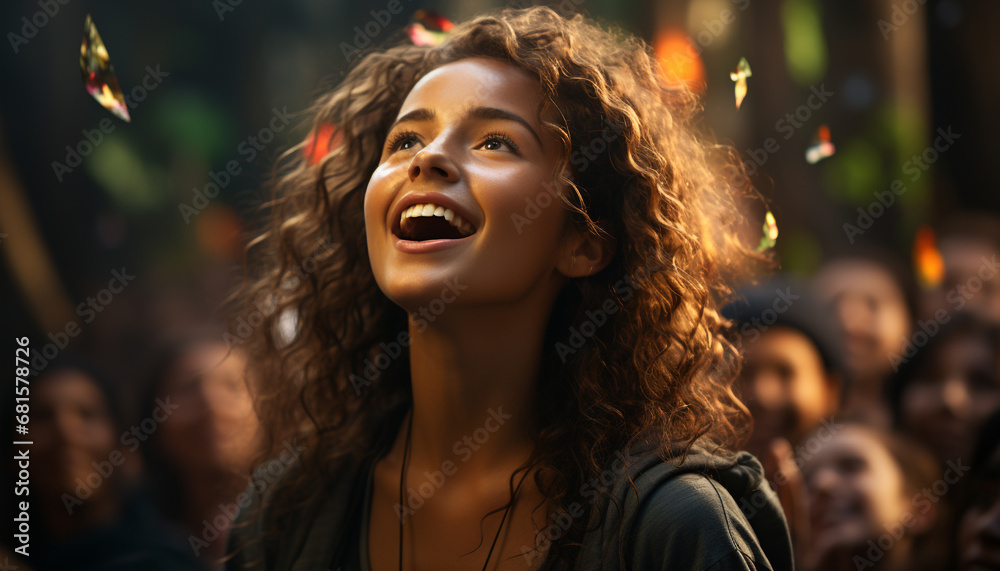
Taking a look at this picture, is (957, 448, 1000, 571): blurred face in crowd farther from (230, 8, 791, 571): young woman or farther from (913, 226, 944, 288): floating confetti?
(913, 226, 944, 288): floating confetti

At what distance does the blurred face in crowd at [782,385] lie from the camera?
190 centimetres

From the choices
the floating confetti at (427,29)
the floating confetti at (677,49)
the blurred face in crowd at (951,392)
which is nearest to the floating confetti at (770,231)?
the floating confetti at (427,29)

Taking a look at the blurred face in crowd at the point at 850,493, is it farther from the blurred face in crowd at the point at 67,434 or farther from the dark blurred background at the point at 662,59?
the blurred face in crowd at the point at 67,434

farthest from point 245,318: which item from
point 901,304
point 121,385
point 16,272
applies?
point 901,304

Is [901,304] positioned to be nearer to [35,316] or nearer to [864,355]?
[864,355]

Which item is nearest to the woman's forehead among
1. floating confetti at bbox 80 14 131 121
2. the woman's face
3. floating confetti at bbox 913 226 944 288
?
the woman's face

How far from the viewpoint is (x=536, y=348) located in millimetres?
1325

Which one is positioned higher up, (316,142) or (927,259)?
(316,142)

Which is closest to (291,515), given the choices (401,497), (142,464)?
(401,497)

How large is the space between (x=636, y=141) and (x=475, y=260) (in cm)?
43

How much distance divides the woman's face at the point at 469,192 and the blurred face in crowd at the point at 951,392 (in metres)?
1.73

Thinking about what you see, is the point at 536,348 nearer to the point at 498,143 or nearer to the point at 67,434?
the point at 498,143

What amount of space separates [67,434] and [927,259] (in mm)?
3499

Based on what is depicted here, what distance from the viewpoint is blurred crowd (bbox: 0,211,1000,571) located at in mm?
1856
